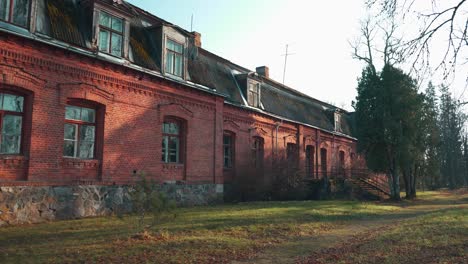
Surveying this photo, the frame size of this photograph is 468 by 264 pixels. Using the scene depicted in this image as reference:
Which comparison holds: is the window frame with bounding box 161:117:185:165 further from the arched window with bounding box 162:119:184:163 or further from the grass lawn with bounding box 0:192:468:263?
the grass lawn with bounding box 0:192:468:263

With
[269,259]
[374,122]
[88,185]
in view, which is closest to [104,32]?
[88,185]

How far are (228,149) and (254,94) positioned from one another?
13.8 feet

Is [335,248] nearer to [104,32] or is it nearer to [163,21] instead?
[104,32]

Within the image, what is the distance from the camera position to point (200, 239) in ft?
29.8

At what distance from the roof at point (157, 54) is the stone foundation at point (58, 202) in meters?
4.87

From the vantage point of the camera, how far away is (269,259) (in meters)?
7.65

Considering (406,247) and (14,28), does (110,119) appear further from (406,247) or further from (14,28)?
(406,247)

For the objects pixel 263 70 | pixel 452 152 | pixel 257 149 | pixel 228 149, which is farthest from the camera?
pixel 452 152

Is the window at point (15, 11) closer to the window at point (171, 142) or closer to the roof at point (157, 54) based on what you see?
the roof at point (157, 54)

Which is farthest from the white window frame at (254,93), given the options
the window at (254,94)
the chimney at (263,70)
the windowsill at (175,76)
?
the chimney at (263,70)

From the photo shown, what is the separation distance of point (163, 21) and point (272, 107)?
408 inches

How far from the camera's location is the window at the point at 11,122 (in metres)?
11.6

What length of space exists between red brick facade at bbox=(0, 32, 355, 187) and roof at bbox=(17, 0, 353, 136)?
2.06 feet

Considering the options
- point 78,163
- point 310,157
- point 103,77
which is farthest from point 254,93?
point 78,163
